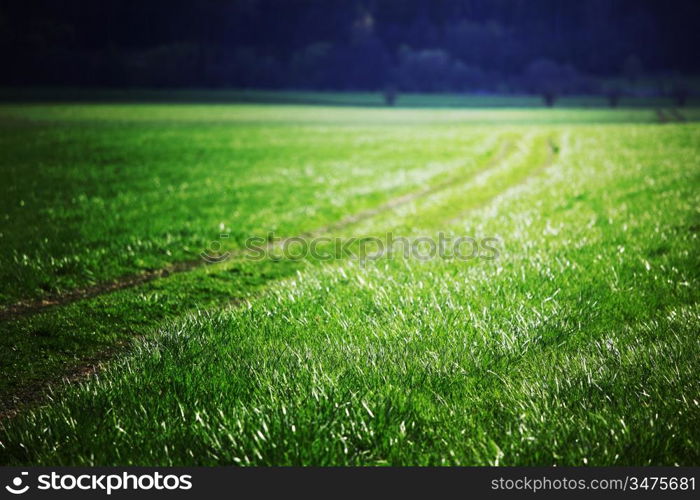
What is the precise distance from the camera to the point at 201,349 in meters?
4.97

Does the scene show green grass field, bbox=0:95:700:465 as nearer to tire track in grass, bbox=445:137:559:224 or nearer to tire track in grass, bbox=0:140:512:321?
tire track in grass, bbox=0:140:512:321

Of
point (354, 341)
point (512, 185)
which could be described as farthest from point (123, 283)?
point (512, 185)

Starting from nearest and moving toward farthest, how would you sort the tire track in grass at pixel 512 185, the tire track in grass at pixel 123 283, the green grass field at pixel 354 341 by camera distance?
the green grass field at pixel 354 341, the tire track in grass at pixel 123 283, the tire track in grass at pixel 512 185

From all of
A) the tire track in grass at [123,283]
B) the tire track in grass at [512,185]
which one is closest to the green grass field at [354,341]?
the tire track in grass at [123,283]

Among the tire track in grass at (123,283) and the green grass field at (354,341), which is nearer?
the green grass field at (354,341)

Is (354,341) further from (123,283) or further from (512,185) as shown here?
(512,185)

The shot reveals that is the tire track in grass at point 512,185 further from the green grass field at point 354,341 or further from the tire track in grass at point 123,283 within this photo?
the tire track in grass at point 123,283

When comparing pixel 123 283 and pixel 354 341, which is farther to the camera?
pixel 123 283

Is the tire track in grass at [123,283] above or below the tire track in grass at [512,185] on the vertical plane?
below

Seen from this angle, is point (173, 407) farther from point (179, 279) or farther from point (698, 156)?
point (698, 156)

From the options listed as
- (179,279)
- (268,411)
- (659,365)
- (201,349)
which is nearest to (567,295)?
(659,365)

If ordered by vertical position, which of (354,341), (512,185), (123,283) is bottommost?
(123,283)

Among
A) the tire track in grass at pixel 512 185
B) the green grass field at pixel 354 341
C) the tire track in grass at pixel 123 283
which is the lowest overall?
the tire track in grass at pixel 123 283

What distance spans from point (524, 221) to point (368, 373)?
865 centimetres
